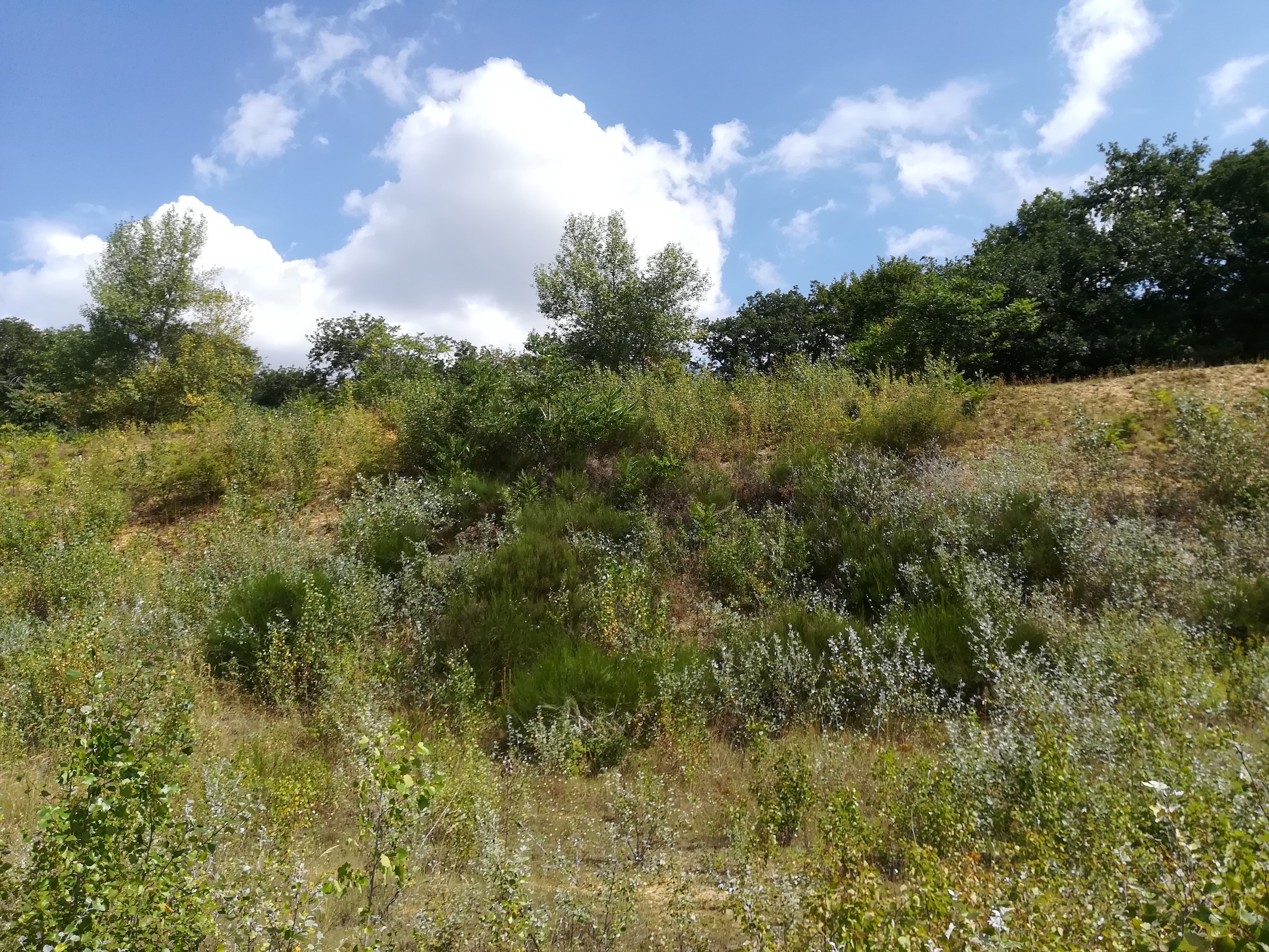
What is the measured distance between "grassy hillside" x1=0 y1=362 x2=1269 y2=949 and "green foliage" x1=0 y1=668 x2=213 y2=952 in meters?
0.02

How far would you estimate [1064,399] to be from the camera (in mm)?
9789

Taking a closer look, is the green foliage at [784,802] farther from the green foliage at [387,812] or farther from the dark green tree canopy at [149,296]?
the dark green tree canopy at [149,296]

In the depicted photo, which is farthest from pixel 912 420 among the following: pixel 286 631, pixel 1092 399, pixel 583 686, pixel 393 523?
pixel 286 631

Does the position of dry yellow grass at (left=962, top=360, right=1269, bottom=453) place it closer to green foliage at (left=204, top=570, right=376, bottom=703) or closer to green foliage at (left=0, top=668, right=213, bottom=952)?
green foliage at (left=204, top=570, right=376, bottom=703)

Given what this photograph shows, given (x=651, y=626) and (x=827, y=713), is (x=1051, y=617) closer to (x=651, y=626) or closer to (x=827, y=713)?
(x=827, y=713)

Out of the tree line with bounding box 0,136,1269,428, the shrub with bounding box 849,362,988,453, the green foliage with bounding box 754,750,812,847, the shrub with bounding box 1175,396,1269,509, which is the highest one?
the tree line with bounding box 0,136,1269,428

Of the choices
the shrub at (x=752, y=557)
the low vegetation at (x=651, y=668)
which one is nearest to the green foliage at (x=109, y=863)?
the low vegetation at (x=651, y=668)

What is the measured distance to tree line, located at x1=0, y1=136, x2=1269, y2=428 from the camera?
512 inches

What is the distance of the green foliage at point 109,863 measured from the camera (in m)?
1.95

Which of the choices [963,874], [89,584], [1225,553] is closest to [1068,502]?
[1225,553]

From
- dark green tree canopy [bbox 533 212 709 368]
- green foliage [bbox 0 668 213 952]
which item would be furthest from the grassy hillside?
dark green tree canopy [bbox 533 212 709 368]

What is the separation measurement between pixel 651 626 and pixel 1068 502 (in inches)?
171

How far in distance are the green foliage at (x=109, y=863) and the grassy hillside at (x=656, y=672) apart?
0.06 ft

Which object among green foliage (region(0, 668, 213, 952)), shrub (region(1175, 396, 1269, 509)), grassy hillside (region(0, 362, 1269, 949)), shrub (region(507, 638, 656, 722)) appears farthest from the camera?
shrub (region(1175, 396, 1269, 509))
